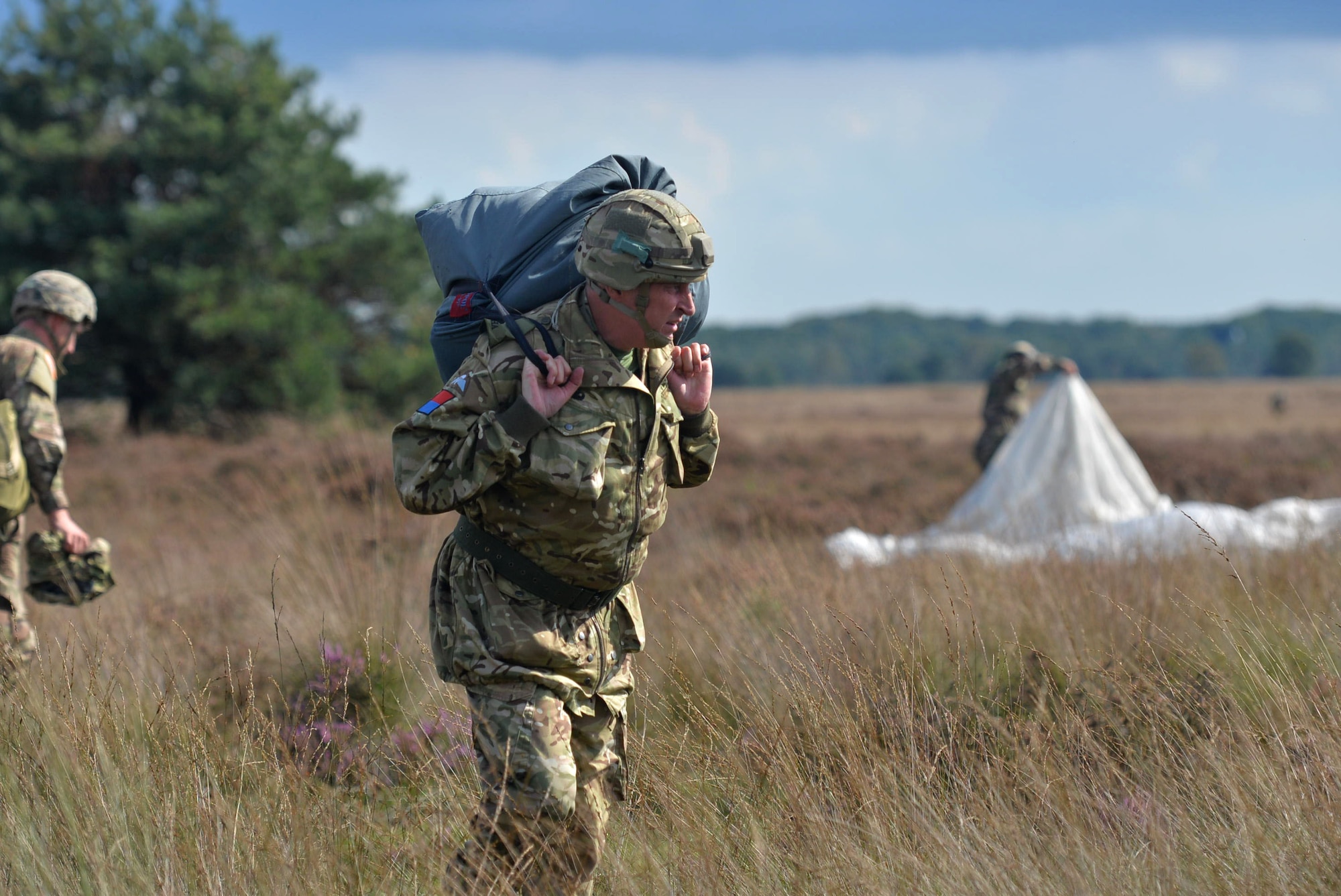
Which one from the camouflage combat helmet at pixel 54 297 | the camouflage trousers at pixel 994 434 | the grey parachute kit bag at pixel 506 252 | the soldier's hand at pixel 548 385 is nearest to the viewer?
the soldier's hand at pixel 548 385

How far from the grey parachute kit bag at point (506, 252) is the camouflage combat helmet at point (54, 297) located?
2468 millimetres

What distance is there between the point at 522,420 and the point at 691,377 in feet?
1.83

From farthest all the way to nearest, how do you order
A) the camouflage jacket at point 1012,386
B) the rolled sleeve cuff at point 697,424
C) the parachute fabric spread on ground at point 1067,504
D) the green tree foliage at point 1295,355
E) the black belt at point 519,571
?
1. the green tree foliage at point 1295,355
2. the camouflage jacket at point 1012,386
3. the parachute fabric spread on ground at point 1067,504
4. the rolled sleeve cuff at point 697,424
5. the black belt at point 519,571

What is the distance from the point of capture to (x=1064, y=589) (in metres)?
5.43

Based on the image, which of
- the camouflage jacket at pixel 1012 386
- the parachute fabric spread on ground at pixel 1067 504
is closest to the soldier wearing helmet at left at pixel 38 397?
the parachute fabric spread on ground at pixel 1067 504

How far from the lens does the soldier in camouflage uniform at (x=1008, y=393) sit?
11281 millimetres

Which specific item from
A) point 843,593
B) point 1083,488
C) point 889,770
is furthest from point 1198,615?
point 1083,488

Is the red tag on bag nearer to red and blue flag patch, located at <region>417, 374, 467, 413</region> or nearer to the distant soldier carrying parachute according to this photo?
red and blue flag patch, located at <region>417, 374, 467, 413</region>

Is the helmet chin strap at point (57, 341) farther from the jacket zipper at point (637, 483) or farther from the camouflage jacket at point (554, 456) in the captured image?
the jacket zipper at point (637, 483)

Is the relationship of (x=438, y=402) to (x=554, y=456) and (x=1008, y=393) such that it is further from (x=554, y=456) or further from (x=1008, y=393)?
(x=1008, y=393)

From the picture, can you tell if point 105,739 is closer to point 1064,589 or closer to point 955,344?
point 1064,589

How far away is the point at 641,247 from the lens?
2.79 m

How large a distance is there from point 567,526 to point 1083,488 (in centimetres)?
913

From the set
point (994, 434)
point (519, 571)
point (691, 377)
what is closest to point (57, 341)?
point (519, 571)
